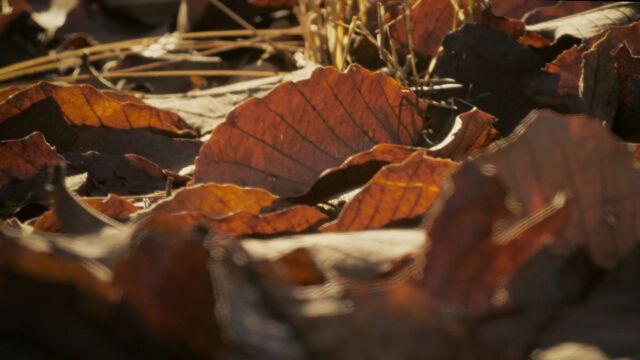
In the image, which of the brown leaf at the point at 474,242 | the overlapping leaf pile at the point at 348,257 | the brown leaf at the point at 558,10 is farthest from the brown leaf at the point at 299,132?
the brown leaf at the point at 558,10

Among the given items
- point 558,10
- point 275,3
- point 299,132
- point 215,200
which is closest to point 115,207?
point 215,200

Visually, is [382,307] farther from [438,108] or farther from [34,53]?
[34,53]

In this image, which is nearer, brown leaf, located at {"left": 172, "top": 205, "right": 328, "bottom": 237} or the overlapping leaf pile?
the overlapping leaf pile

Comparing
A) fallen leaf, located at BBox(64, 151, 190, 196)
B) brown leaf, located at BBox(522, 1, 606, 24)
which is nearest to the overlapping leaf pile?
fallen leaf, located at BBox(64, 151, 190, 196)

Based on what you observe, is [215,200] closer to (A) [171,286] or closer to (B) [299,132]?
(B) [299,132]

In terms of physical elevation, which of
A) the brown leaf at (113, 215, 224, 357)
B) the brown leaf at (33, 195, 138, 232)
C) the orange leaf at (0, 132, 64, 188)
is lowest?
the brown leaf at (33, 195, 138, 232)

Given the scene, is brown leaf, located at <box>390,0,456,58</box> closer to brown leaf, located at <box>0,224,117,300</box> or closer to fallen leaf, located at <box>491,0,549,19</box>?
fallen leaf, located at <box>491,0,549,19</box>
